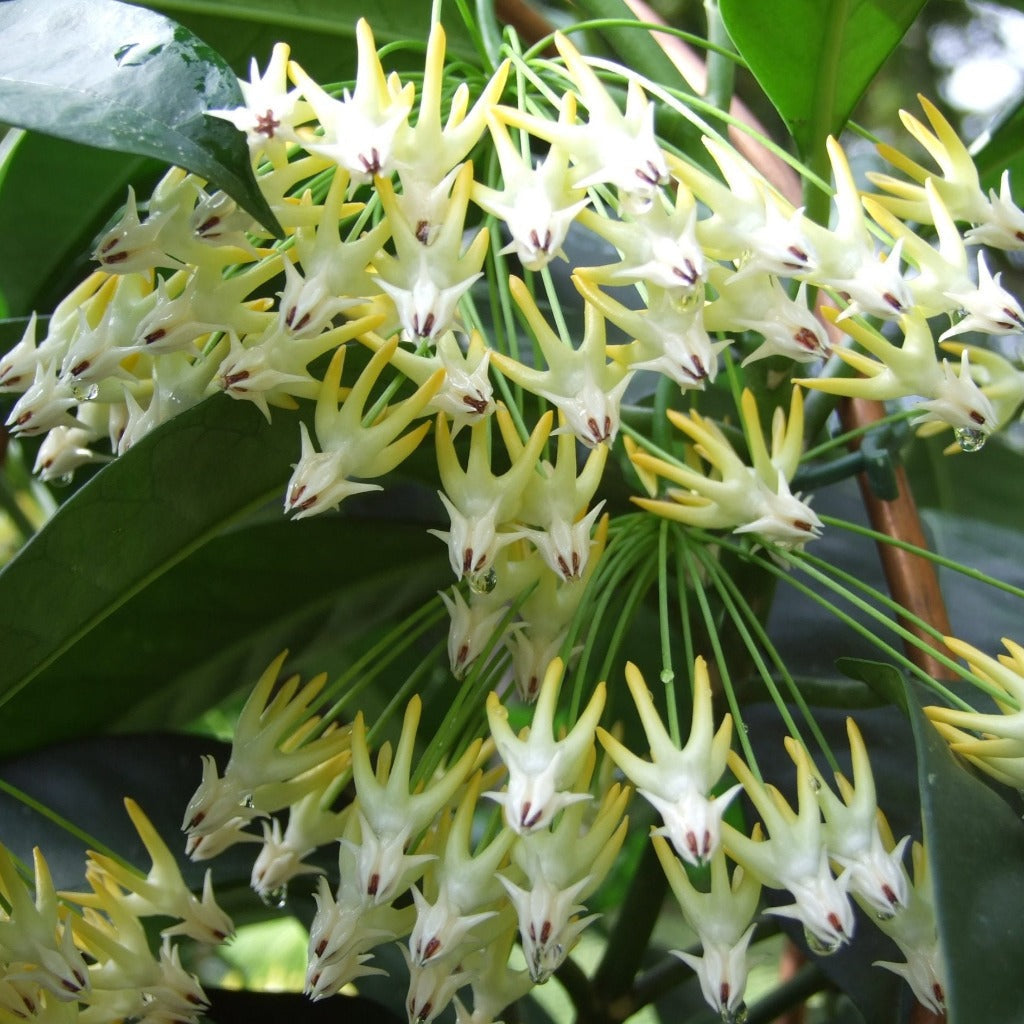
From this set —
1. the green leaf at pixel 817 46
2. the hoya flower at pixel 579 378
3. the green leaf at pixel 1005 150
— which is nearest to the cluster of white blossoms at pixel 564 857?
the hoya flower at pixel 579 378

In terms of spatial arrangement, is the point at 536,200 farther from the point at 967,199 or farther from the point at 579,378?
the point at 967,199

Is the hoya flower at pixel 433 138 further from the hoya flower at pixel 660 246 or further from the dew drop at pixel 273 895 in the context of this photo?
the dew drop at pixel 273 895

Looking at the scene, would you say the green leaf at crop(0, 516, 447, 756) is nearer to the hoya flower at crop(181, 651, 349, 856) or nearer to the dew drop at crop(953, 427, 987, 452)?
the hoya flower at crop(181, 651, 349, 856)

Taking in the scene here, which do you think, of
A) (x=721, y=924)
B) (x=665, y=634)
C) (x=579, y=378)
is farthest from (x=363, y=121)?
(x=721, y=924)

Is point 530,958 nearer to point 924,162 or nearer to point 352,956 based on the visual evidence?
point 352,956

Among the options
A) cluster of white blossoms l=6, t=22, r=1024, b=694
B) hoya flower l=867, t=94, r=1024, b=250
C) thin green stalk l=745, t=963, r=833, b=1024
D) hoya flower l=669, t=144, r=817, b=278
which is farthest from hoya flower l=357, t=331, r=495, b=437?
thin green stalk l=745, t=963, r=833, b=1024
